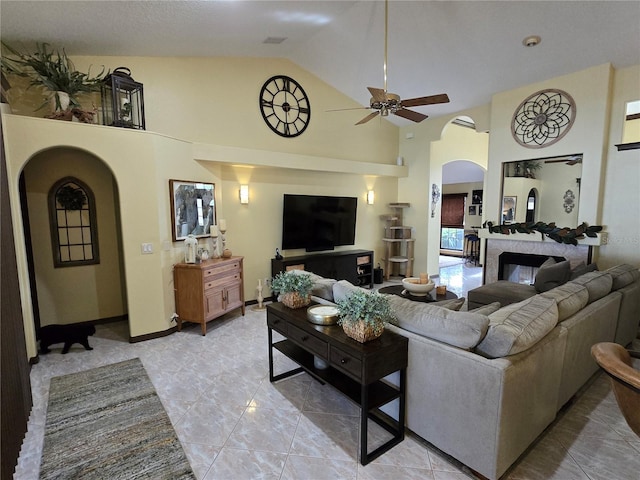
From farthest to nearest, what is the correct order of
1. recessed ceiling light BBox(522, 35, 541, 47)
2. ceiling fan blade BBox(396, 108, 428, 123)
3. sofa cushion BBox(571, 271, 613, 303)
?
1. recessed ceiling light BBox(522, 35, 541, 47)
2. ceiling fan blade BBox(396, 108, 428, 123)
3. sofa cushion BBox(571, 271, 613, 303)

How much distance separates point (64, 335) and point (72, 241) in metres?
1.33

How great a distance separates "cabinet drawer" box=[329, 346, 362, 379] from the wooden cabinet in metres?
2.49

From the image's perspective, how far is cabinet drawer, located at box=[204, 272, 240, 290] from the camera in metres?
4.11

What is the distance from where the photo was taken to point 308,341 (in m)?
2.34

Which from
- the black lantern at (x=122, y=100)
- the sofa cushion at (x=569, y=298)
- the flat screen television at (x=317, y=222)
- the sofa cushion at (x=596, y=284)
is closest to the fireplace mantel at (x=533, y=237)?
the sofa cushion at (x=596, y=284)

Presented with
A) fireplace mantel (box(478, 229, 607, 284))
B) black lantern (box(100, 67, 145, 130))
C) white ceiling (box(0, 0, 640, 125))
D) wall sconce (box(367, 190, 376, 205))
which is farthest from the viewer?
wall sconce (box(367, 190, 376, 205))

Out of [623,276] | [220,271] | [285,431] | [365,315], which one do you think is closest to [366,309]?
[365,315]

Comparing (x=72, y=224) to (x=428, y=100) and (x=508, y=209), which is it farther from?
(x=508, y=209)

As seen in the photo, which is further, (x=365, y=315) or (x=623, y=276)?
(x=623, y=276)

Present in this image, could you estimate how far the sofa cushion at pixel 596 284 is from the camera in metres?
2.79

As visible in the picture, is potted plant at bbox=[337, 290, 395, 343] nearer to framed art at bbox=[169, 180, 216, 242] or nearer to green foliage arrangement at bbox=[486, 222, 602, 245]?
framed art at bbox=[169, 180, 216, 242]

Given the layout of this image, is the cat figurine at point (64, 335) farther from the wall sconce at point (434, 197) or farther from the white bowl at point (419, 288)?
the wall sconce at point (434, 197)

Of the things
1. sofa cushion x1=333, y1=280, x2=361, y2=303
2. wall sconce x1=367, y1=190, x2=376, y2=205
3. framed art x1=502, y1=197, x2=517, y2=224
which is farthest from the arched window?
framed art x1=502, y1=197, x2=517, y2=224

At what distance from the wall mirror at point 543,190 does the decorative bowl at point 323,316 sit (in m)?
4.31
